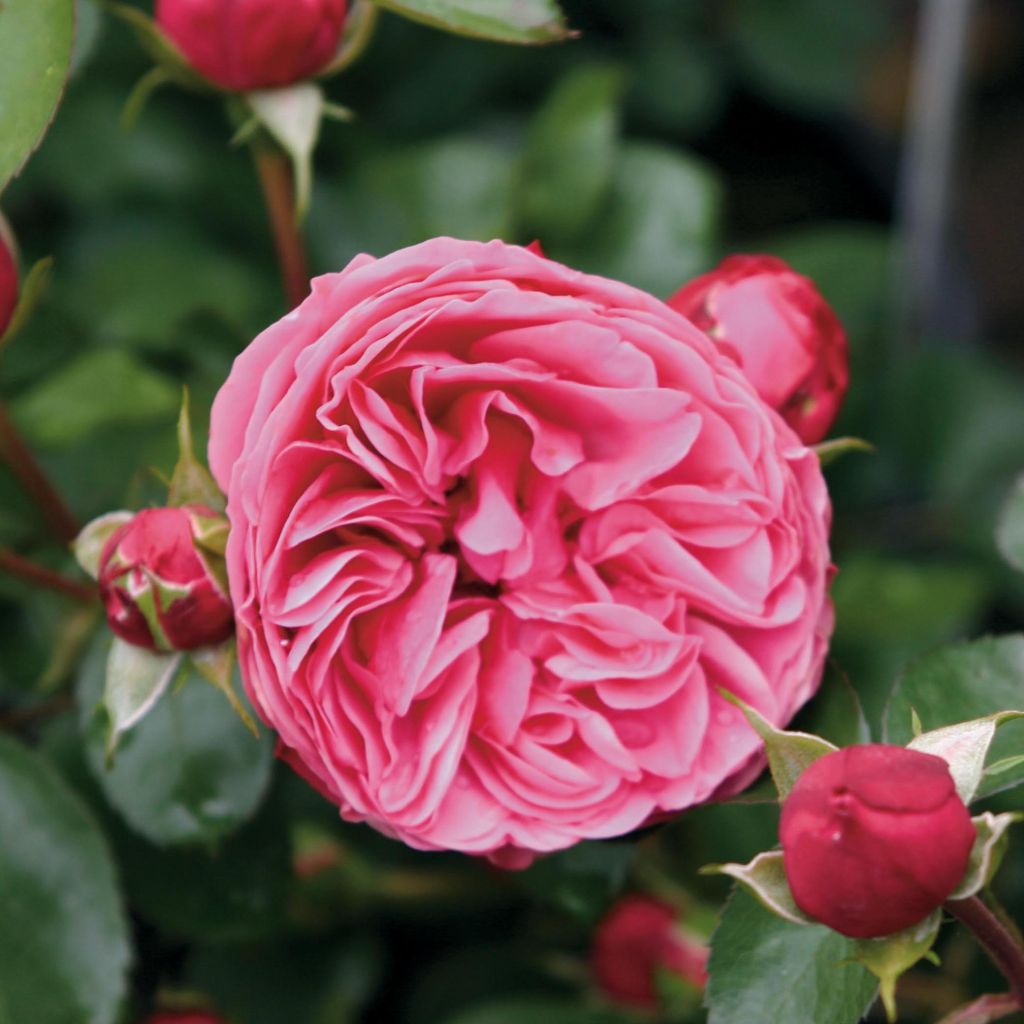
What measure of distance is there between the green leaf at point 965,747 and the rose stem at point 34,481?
0.36 m

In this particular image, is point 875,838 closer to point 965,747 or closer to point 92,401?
point 965,747

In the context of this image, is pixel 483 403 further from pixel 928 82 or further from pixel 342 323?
pixel 928 82

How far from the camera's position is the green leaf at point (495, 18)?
1.50 ft

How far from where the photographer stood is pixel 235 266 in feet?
2.86

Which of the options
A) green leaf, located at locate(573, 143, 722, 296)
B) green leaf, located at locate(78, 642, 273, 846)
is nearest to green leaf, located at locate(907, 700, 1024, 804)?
green leaf, located at locate(78, 642, 273, 846)

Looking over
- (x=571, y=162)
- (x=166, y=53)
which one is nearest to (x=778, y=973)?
(x=166, y=53)

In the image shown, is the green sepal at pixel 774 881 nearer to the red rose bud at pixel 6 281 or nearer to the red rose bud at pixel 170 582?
the red rose bud at pixel 170 582

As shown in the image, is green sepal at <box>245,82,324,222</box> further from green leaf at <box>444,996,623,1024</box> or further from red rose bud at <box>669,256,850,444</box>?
green leaf at <box>444,996,623,1024</box>

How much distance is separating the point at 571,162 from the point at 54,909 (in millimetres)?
518


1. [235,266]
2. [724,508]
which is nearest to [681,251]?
[235,266]

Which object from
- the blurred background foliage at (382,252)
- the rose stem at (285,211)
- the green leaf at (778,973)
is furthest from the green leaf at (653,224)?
the green leaf at (778,973)

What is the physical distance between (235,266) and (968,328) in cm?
68

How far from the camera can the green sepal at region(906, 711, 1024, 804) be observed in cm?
35

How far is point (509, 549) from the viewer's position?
431 millimetres
